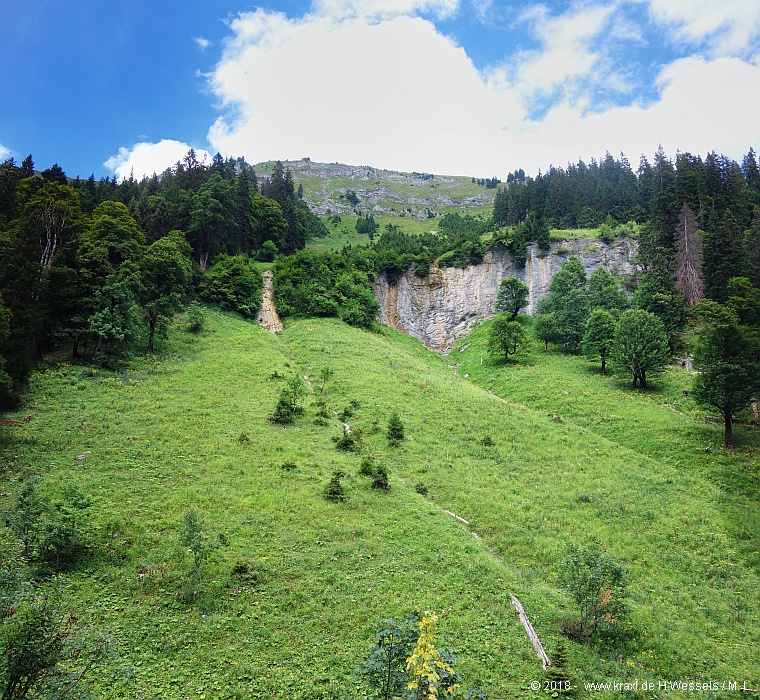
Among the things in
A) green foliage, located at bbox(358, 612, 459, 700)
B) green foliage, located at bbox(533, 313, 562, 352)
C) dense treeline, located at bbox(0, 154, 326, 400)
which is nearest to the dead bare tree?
green foliage, located at bbox(533, 313, 562, 352)

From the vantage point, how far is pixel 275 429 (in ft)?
110

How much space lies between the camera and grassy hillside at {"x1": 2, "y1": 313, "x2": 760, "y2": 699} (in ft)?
47.6

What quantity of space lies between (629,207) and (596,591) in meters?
113

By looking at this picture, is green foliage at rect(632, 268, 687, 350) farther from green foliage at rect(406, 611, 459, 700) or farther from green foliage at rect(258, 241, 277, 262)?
green foliage at rect(258, 241, 277, 262)

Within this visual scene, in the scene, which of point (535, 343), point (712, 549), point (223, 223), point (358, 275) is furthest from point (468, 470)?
point (223, 223)

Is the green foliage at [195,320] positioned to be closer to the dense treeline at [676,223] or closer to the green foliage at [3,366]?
the green foliage at [3,366]

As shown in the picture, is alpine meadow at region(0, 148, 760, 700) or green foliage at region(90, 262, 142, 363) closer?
alpine meadow at region(0, 148, 760, 700)

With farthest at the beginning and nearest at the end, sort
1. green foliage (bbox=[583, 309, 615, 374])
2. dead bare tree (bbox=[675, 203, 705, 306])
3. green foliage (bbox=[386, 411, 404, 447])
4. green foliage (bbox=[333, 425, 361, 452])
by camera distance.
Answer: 1. dead bare tree (bbox=[675, 203, 705, 306])
2. green foliage (bbox=[583, 309, 615, 374])
3. green foliage (bbox=[386, 411, 404, 447])
4. green foliage (bbox=[333, 425, 361, 452])

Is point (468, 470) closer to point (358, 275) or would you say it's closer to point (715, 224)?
point (358, 275)

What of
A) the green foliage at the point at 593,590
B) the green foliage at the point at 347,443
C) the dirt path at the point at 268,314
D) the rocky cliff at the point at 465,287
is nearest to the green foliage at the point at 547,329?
the rocky cliff at the point at 465,287

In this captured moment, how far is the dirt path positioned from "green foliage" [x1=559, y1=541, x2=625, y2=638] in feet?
181

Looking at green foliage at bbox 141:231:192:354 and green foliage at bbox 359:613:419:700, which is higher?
green foliage at bbox 141:231:192:354

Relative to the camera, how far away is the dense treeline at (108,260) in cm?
3503

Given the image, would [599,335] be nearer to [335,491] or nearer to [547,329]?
[547,329]
